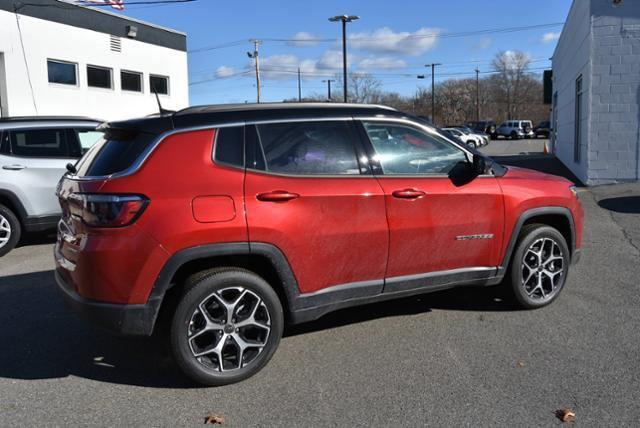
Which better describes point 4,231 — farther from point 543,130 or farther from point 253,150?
point 543,130

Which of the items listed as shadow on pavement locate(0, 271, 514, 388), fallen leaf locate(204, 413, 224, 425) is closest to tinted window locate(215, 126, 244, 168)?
shadow on pavement locate(0, 271, 514, 388)

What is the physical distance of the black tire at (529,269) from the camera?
508 centimetres

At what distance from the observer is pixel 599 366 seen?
13.3ft

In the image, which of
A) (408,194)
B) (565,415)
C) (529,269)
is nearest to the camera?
(565,415)

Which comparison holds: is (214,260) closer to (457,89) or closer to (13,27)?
(13,27)

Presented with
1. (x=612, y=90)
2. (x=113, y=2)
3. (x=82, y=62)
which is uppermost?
(x=113, y=2)

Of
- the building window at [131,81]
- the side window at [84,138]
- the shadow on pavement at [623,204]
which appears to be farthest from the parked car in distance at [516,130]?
the side window at [84,138]

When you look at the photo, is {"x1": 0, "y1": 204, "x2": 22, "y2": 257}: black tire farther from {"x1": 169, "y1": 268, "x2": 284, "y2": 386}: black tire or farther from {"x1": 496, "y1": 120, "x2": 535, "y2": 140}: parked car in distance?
{"x1": 496, "y1": 120, "x2": 535, "y2": 140}: parked car in distance

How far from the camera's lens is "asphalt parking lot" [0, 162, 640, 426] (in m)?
3.51

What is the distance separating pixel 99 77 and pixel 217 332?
19291 millimetres

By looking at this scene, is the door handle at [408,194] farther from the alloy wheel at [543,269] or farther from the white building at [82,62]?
the white building at [82,62]

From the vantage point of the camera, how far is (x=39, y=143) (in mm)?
8414

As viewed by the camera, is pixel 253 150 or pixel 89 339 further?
pixel 89 339

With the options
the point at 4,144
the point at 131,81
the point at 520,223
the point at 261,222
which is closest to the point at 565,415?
the point at 520,223
